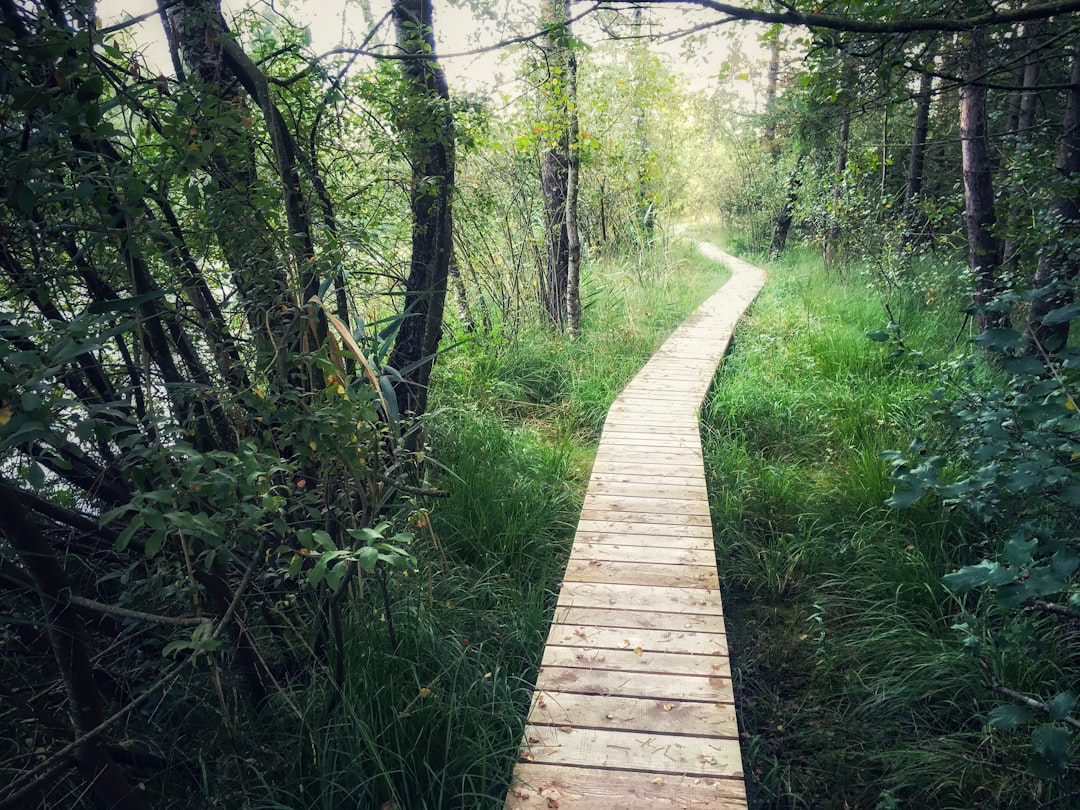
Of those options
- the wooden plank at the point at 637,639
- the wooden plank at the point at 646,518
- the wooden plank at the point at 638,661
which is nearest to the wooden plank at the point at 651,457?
the wooden plank at the point at 646,518

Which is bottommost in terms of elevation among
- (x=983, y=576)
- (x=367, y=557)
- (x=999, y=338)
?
(x=983, y=576)

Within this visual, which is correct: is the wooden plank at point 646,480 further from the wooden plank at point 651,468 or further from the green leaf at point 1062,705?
the green leaf at point 1062,705

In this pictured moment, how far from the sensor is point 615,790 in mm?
1851

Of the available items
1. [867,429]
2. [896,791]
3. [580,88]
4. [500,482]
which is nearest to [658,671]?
[896,791]

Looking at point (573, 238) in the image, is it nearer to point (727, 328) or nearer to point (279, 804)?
point (727, 328)

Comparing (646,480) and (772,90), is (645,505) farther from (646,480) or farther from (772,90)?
(772,90)

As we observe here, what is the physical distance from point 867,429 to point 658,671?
2855 mm

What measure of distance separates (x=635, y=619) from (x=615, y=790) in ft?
2.76

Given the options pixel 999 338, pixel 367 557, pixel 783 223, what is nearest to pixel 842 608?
pixel 999 338

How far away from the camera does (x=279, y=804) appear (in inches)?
69.7

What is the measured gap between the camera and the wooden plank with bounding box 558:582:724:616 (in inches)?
106

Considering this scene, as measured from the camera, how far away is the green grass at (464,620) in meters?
1.90

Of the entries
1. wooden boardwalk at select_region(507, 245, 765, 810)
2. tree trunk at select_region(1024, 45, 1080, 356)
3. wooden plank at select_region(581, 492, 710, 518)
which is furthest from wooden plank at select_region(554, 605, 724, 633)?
tree trunk at select_region(1024, 45, 1080, 356)

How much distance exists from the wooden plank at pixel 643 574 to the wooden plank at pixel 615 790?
1037 mm
